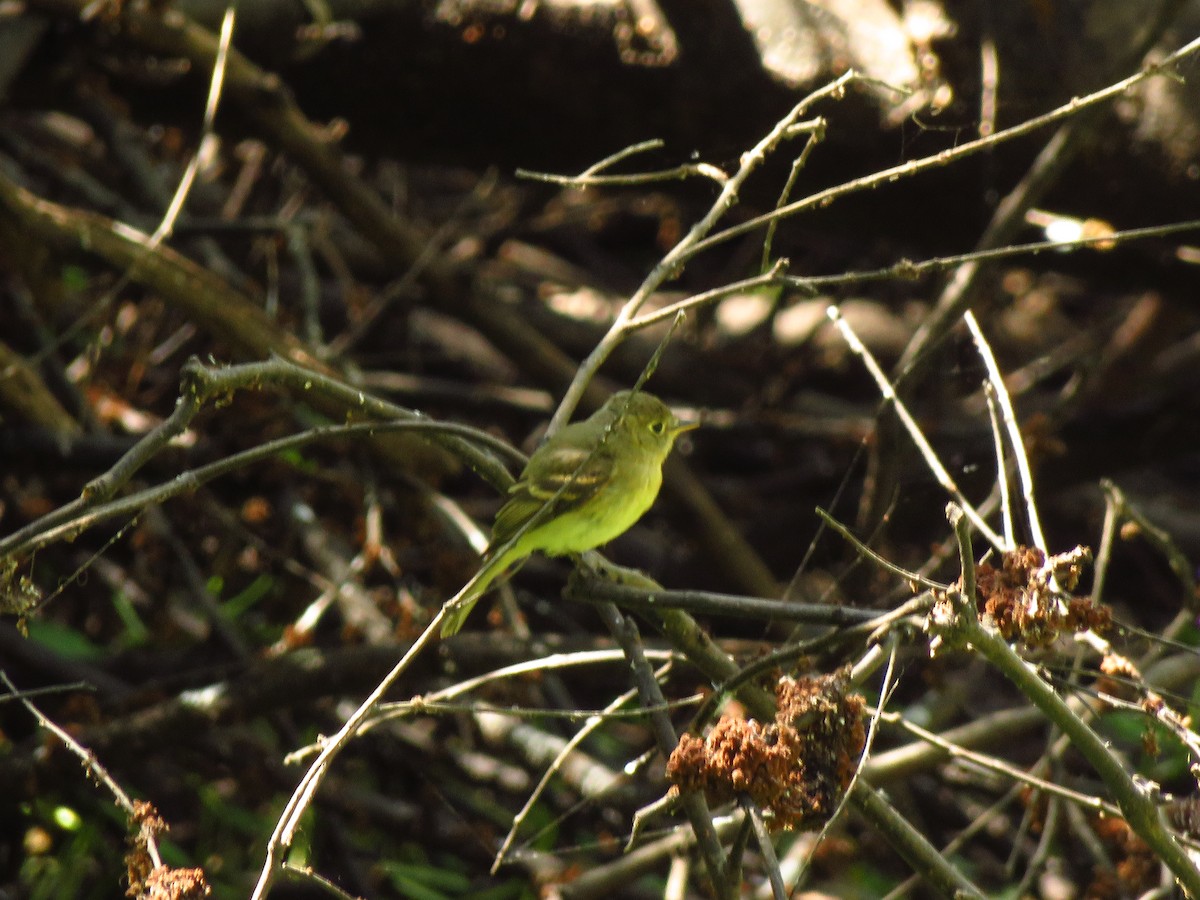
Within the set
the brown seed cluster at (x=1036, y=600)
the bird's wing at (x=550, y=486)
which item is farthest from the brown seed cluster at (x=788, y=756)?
the bird's wing at (x=550, y=486)

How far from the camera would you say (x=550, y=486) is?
3.08m

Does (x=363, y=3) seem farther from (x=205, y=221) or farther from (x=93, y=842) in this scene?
(x=93, y=842)

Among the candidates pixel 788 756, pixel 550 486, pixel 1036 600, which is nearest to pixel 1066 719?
pixel 1036 600

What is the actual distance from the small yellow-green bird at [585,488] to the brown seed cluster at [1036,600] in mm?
1081

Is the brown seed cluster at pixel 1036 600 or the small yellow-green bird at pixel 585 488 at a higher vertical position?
the brown seed cluster at pixel 1036 600

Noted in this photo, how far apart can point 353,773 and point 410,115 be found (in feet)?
7.13

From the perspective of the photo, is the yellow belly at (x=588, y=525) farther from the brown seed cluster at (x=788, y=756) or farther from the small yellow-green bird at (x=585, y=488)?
the brown seed cluster at (x=788, y=756)

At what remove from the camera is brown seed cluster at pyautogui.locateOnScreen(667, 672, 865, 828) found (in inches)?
76.4

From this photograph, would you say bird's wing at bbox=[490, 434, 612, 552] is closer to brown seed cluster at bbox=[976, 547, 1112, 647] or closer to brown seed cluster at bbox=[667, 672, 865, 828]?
brown seed cluster at bbox=[667, 672, 865, 828]

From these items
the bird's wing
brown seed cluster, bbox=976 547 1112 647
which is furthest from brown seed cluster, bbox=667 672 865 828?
the bird's wing

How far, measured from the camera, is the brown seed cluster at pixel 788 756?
1940 mm

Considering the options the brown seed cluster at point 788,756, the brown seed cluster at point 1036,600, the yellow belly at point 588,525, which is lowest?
the yellow belly at point 588,525

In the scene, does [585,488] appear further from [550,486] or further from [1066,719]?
[1066,719]

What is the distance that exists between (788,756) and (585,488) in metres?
1.55
